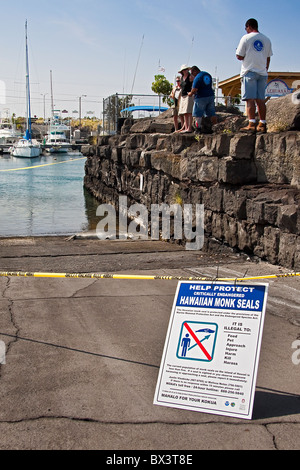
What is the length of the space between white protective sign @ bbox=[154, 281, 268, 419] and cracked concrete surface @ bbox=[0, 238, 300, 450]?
145mm

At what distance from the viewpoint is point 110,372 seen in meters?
4.59

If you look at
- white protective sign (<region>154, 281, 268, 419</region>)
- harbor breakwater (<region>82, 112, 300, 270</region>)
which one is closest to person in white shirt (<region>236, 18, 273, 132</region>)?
harbor breakwater (<region>82, 112, 300, 270</region>)

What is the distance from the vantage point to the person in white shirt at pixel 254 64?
943cm

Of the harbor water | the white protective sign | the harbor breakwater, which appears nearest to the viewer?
the white protective sign

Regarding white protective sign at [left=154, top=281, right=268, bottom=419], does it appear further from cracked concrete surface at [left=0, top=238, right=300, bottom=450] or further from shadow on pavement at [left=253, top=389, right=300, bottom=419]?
shadow on pavement at [left=253, top=389, right=300, bottom=419]

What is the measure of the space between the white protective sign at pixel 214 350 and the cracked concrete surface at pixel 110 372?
0.14 metres

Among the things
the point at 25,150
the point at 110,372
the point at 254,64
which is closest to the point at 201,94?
the point at 254,64

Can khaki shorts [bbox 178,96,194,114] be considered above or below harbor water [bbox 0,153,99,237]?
above

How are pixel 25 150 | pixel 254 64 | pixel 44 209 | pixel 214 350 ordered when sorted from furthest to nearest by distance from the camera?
pixel 25 150, pixel 44 209, pixel 254 64, pixel 214 350

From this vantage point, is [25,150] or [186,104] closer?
[186,104]

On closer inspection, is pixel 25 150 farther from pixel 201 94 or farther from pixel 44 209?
pixel 201 94

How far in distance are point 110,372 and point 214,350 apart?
1070 mm

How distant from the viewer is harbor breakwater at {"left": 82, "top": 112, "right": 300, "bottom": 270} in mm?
8109
